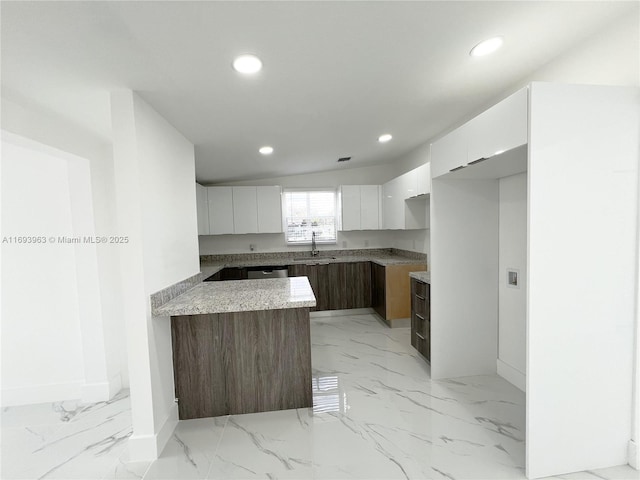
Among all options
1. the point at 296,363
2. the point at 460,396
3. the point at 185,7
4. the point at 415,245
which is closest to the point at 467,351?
the point at 460,396

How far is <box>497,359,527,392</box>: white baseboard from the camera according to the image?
2.54m

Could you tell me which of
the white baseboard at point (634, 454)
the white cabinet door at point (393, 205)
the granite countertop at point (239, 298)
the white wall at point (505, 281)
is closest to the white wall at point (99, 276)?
the granite countertop at point (239, 298)

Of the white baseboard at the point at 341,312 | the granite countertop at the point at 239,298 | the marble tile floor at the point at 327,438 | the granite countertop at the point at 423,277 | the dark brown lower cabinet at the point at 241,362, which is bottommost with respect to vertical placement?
the marble tile floor at the point at 327,438

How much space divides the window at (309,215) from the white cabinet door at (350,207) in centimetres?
50

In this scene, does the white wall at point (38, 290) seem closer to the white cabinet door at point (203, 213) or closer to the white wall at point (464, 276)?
the white cabinet door at point (203, 213)

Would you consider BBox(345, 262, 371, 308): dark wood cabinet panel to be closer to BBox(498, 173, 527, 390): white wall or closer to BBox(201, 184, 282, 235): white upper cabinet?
BBox(201, 184, 282, 235): white upper cabinet

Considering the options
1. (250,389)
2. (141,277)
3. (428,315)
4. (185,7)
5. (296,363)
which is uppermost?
(185,7)

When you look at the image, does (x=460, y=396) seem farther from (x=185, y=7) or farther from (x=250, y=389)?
(x=185, y=7)

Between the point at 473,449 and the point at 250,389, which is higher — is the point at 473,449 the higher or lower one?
the lower one

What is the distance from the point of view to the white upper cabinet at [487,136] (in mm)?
1616

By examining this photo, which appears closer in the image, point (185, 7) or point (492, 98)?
point (185, 7)

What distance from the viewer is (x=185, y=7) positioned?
116 cm

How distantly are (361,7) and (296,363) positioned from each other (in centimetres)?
227

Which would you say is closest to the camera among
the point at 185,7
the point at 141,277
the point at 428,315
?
the point at 185,7
